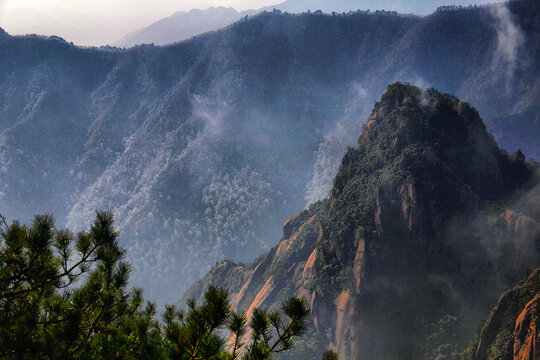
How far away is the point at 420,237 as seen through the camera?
40.0m

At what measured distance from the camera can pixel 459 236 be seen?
3894 centimetres

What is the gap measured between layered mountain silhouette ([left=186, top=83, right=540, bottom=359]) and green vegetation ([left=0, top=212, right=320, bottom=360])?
30.9 m

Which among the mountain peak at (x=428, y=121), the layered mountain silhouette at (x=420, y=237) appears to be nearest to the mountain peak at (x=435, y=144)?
the mountain peak at (x=428, y=121)

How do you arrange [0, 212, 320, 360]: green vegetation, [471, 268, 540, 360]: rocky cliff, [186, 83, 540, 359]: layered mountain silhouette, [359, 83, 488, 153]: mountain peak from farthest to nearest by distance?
[359, 83, 488, 153]: mountain peak
[186, 83, 540, 359]: layered mountain silhouette
[471, 268, 540, 360]: rocky cliff
[0, 212, 320, 360]: green vegetation

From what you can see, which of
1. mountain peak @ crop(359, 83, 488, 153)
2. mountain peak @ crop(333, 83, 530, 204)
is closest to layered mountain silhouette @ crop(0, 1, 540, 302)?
mountain peak @ crop(359, 83, 488, 153)

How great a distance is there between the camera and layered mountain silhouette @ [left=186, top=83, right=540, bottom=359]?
3681 cm

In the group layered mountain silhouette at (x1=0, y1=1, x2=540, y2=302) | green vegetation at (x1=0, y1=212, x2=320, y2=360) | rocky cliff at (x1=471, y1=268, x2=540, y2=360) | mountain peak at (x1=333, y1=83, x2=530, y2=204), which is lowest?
rocky cliff at (x1=471, y1=268, x2=540, y2=360)

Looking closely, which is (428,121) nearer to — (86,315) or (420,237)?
(420,237)

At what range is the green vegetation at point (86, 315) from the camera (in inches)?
286

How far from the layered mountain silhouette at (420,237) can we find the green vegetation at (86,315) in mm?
30915

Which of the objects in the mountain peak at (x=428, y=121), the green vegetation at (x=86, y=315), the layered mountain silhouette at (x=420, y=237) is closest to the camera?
the green vegetation at (x=86, y=315)

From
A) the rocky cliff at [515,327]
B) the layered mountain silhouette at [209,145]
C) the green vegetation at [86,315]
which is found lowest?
the rocky cliff at [515,327]

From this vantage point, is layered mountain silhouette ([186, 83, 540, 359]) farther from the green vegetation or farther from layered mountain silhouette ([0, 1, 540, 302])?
layered mountain silhouette ([0, 1, 540, 302])

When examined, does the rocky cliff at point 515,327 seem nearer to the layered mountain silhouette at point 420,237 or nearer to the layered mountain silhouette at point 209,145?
the layered mountain silhouette at point 420,237
